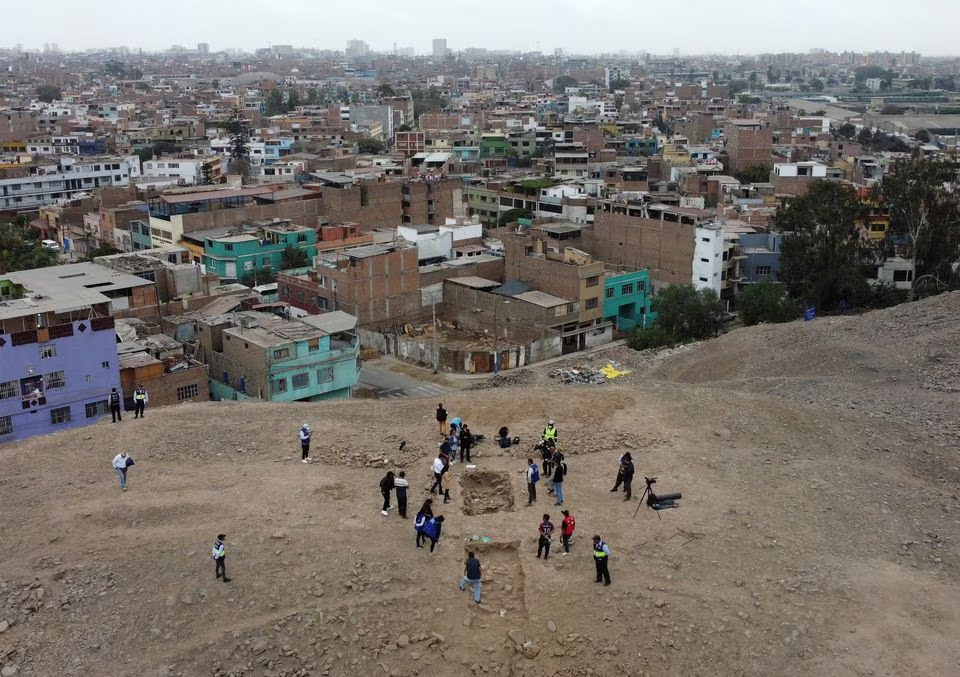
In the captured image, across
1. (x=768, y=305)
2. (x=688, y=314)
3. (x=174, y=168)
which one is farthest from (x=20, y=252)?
(x=768, y=305)

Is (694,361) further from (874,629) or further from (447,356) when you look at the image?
(874,629)

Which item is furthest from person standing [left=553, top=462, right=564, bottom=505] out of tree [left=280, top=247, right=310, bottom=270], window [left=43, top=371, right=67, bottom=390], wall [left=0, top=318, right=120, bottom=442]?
tree [left=280, top=247, right=310, bottom=270]

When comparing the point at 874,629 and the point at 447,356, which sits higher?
the point at 874,629

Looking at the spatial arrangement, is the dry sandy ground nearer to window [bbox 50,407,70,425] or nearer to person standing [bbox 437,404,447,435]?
person standing [bbox 437,404,447,435]

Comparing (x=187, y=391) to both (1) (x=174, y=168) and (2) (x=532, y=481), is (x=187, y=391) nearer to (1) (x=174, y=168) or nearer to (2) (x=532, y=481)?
(2) (x=532, y=481)

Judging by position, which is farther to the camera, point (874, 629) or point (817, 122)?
point (817, 122)

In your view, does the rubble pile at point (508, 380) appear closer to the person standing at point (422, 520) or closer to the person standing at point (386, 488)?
the person standing at point (386, 488)

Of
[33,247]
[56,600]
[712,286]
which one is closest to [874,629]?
[56,600]
